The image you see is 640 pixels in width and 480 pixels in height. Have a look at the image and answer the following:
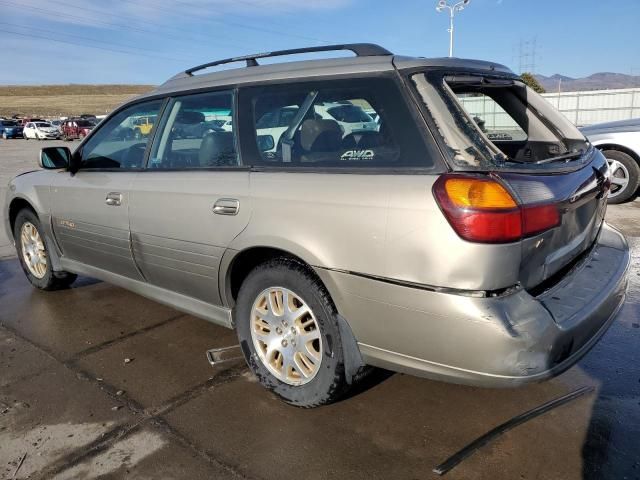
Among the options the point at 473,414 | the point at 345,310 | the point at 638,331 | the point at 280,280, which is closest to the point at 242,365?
the point at 280,280

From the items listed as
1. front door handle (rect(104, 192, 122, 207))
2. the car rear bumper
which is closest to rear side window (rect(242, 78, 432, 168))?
the car rear bumper

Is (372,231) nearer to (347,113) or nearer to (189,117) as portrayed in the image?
(347,113)

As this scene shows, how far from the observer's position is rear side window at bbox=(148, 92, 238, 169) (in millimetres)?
3164

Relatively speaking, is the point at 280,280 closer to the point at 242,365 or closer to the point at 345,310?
the point at 345,310

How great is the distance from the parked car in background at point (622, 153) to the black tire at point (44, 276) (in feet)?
22.4

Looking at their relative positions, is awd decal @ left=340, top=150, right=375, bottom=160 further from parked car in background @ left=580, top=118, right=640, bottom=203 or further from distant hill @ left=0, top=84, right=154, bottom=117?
distant hill @ left=0, top=84, right=154, bottom=117

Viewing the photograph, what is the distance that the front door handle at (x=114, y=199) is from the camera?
12.0ft

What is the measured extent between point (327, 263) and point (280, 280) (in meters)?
0.36

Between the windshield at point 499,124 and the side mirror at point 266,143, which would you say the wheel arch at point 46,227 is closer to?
the side mirror at point 266,143

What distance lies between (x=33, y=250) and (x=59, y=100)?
97.5 meters

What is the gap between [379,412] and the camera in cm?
285

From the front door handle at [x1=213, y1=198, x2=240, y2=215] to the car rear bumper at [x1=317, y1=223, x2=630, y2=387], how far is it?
0.67 meters

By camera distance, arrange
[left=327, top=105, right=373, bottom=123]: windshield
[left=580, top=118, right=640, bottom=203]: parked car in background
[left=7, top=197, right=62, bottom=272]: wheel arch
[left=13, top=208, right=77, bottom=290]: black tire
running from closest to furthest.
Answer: [left=327, top=105, right=373, bottom=123]: windshield, [left=7, top=197, right=62, bottom=272]: wheel arch, [left=13, top=208, right=77, bottom=290]: black tire, [left=580, top=118, right=640, bottom=203]: parked car in background

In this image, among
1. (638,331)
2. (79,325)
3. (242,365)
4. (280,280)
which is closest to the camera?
(280,280)
